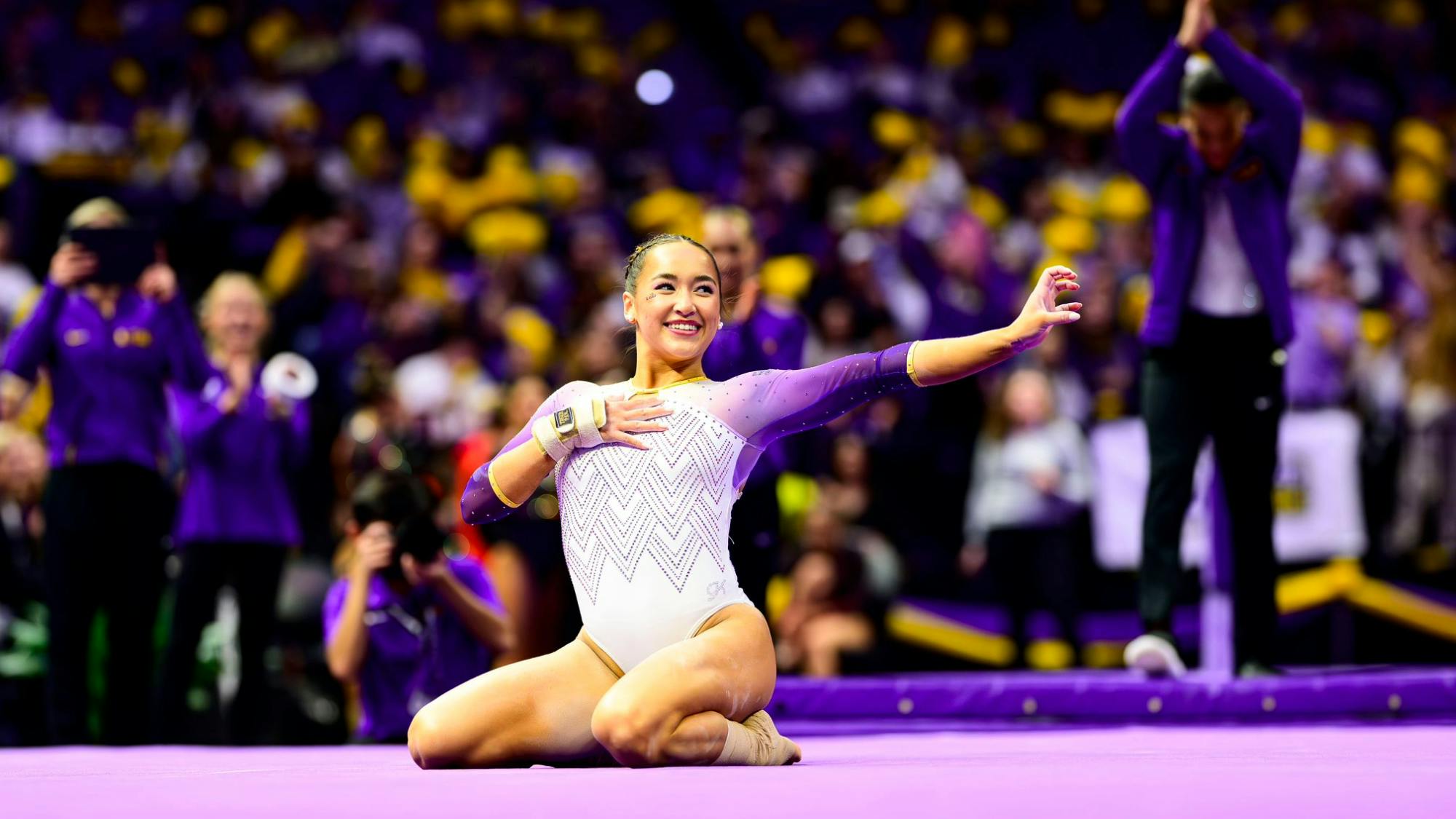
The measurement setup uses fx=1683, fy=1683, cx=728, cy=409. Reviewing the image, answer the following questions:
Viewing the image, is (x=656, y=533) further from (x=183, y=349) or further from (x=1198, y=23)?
(x=183, y=349)

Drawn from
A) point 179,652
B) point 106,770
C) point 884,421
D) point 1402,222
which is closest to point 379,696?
point 179,652

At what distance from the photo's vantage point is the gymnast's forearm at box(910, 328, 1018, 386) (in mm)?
3150

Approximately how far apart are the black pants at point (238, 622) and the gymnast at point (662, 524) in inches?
88.9

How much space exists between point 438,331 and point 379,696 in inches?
175

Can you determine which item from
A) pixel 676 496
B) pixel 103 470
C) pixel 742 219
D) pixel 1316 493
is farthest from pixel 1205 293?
pixel 103 470

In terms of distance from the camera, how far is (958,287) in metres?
9.14

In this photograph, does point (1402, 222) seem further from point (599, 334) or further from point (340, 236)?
point (340, 236)

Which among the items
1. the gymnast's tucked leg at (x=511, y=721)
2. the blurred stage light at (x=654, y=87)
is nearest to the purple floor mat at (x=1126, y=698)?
the gymnast's tucked leg at (x=511, y=721)

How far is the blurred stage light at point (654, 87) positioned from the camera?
42.7 feet

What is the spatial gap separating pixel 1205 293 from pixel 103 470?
11.4 ft

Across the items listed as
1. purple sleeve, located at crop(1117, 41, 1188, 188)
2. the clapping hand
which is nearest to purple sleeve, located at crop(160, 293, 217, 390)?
purple sleeve, located at crop(1117, 41, 1188, 188)

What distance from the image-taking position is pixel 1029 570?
7.79 metres

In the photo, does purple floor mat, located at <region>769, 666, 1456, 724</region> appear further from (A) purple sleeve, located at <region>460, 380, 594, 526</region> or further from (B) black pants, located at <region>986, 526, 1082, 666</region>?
(A) purple sleeve, located at <region>460, 380, 594, 526</region>

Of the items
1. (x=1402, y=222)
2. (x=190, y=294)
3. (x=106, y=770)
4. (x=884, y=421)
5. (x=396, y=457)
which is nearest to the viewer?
(x=106, y=770)
